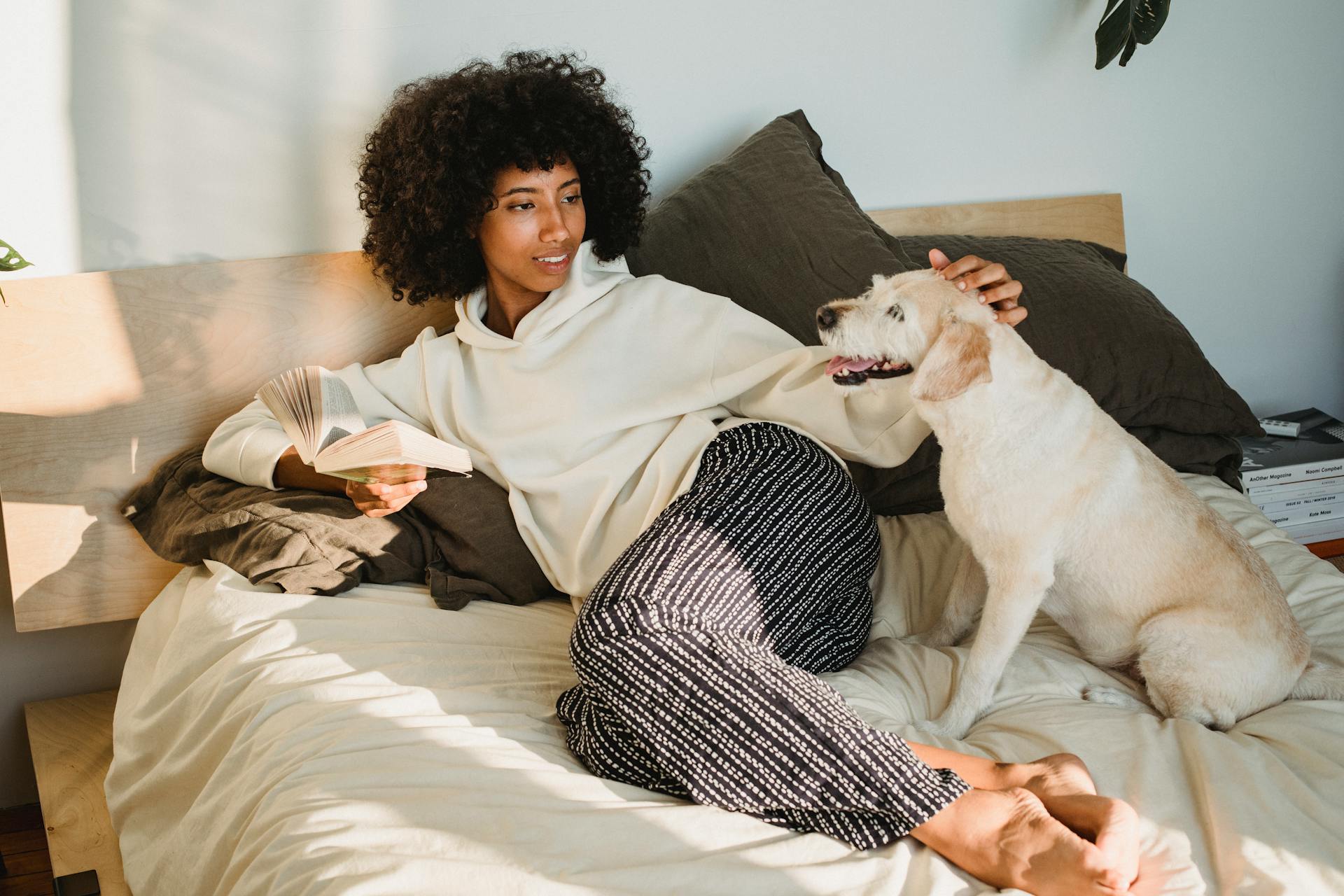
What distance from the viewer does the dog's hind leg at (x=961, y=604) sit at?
1.74 metres

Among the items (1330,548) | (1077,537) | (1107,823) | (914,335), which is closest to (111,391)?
(914,335)

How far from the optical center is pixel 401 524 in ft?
6.35

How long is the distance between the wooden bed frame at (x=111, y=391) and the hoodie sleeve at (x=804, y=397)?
88 cm

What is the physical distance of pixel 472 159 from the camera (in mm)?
1976

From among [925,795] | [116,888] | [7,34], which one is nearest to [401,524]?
[116,888]

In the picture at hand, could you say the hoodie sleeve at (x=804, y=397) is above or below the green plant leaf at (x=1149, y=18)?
below

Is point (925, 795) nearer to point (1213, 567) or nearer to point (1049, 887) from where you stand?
point (1049, 887)

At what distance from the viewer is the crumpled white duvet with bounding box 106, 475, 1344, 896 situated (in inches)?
43.7


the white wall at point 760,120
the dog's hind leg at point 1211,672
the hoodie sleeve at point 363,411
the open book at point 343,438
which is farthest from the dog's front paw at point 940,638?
the white wall at point 760,120

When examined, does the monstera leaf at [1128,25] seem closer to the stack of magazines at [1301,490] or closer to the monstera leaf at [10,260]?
the stack of magazines at [1301,490]

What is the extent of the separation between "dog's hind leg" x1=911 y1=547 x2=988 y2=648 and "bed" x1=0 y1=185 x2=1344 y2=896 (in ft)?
0.28

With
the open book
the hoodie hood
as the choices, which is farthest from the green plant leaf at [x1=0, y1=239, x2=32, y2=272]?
the hoodie hood

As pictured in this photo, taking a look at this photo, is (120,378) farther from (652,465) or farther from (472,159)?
(652,465)

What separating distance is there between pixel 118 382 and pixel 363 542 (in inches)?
29.6
